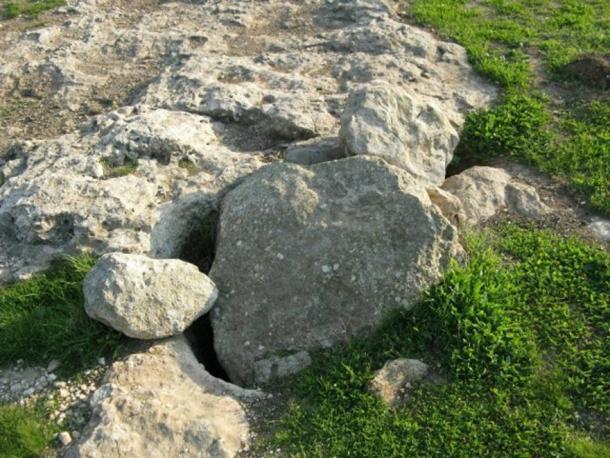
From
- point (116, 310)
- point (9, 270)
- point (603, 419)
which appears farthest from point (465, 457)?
point (9, 270)

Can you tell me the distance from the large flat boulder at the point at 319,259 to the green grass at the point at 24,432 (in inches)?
66.2


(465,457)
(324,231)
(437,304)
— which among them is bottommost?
(465,457)

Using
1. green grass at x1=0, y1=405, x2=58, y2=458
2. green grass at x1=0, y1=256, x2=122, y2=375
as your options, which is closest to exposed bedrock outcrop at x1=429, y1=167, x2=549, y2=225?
green grass at x1=0, y1=256, x2=122, y2=375

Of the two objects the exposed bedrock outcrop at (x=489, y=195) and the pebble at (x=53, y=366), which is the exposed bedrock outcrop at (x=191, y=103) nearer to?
the exposed bedrock outcrop at (x=489, y=195)

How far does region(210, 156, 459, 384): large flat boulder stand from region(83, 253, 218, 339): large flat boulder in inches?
15.8

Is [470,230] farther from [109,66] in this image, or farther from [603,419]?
[109,66]

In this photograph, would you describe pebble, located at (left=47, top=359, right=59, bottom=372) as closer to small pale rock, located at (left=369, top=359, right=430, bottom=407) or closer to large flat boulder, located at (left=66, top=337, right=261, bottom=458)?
large flat boulder, located at (left=66, top=337, right=261, bottom=458)

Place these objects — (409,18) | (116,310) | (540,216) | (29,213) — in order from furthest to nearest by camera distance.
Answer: (409,18), (540,216), (29,213), (116,310)

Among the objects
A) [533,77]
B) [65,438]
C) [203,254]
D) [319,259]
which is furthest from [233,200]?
[533,77]

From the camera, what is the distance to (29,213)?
6930 mm

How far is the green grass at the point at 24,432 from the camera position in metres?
5.39

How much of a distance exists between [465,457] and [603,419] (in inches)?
51.9

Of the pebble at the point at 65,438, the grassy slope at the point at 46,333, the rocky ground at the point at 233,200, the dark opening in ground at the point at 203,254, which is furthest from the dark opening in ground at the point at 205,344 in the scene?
the pebble at the point at 65,438

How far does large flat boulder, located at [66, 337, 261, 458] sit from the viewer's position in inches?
204
